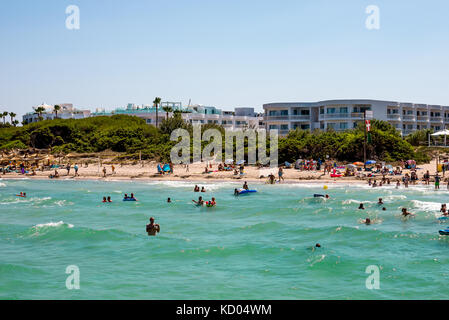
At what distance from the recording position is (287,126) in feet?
237

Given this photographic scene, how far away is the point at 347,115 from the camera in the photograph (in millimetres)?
67312

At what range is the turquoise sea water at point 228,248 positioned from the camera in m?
16.5

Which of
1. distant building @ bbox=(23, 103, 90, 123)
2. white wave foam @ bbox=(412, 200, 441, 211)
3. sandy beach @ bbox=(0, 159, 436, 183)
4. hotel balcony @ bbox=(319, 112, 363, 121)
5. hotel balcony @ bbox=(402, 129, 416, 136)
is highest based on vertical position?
distant building @ bbox=(23, 103, 90, 123)

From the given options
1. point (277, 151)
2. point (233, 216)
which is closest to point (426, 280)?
point (233, 216)

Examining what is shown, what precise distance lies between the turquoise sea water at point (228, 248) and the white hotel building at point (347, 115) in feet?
104

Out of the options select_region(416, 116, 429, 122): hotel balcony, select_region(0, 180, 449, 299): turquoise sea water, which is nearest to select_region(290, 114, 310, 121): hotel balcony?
select_region(416, 116, 429, 122): hotel balcony

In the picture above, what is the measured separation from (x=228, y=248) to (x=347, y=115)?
49.7 meters

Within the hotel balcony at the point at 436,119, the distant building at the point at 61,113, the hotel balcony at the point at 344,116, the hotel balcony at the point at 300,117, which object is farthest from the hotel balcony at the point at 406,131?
the distant building at the point at 61,113

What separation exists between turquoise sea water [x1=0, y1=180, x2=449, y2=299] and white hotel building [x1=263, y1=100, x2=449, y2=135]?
1245 inches

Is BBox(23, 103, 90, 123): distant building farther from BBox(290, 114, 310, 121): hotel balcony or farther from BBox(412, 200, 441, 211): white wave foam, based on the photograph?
BBox(412, 200, 441, 211): white wave foam

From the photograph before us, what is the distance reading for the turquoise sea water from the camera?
54.2 ft
